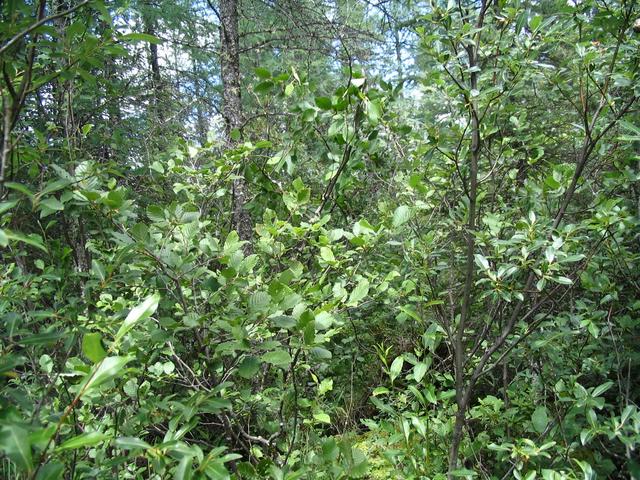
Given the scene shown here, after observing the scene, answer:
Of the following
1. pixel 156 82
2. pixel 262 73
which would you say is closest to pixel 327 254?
pixel 262 73

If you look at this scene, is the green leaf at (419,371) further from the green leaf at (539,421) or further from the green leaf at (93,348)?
the green leaf at (93,348)

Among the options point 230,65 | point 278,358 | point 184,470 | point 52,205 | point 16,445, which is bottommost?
point 184,470

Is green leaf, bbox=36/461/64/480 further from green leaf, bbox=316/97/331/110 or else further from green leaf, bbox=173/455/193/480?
green leaf, bbox=316/97/331/110

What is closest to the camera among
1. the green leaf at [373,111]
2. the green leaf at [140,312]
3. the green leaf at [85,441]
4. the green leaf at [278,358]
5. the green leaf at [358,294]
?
the green leaf at [85,441]

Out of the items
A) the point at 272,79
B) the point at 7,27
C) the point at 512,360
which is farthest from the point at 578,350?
the point at 7,27

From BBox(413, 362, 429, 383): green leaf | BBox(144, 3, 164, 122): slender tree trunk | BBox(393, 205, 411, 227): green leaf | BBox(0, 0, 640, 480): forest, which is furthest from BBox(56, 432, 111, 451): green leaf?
BBox(144, 3, 164, 122): slender tree trunk

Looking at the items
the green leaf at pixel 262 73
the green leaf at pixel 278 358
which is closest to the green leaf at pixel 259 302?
the green leaf at pixel 278 358

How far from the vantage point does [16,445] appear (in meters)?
0.68

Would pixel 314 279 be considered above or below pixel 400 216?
below

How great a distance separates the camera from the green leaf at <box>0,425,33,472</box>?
0.67 meters

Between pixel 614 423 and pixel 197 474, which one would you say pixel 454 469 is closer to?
pixel 614 423

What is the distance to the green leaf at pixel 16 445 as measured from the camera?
667 mm

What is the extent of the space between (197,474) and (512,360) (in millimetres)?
2261

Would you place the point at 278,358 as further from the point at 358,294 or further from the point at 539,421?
the point at 539,421
